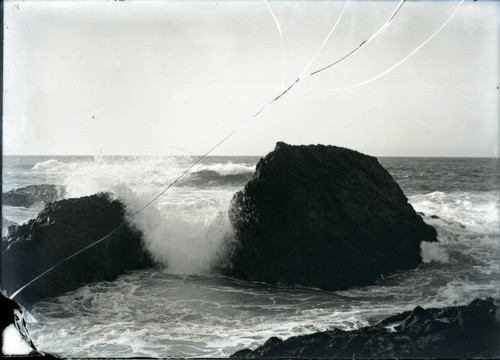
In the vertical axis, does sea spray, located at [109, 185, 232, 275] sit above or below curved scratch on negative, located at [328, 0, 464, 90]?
below

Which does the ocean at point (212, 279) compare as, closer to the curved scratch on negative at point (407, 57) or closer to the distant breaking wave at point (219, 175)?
the distant breaking wave at point (219, 175)

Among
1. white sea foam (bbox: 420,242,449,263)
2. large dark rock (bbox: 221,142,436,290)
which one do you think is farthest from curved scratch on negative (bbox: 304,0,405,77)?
white sea foam (bbox: 420,242,449,263)

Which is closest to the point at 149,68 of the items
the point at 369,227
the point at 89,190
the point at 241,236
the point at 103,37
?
the point at 103,37

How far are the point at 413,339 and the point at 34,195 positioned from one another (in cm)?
192

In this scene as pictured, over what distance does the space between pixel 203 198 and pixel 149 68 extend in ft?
2.22

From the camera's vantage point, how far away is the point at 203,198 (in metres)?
2.16

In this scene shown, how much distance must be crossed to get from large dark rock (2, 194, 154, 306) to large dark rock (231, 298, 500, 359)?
73 cm

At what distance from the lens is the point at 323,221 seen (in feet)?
7.14

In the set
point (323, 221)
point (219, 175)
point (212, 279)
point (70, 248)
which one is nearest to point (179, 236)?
point (212, 279)

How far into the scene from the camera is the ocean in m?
2.12

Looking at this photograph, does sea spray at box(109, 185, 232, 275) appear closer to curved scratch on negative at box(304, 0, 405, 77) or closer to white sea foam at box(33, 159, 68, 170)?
white sea foam at box(33, 159, 68, 170)

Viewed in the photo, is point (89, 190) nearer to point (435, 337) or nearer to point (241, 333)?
point (241, 333)

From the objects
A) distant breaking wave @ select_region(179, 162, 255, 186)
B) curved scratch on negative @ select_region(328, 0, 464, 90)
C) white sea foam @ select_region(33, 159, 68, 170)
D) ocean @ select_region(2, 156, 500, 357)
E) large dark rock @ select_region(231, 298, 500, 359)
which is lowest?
large dark rock @ select_region(231, 298, 500, 359)

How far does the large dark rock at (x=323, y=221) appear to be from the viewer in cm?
216
